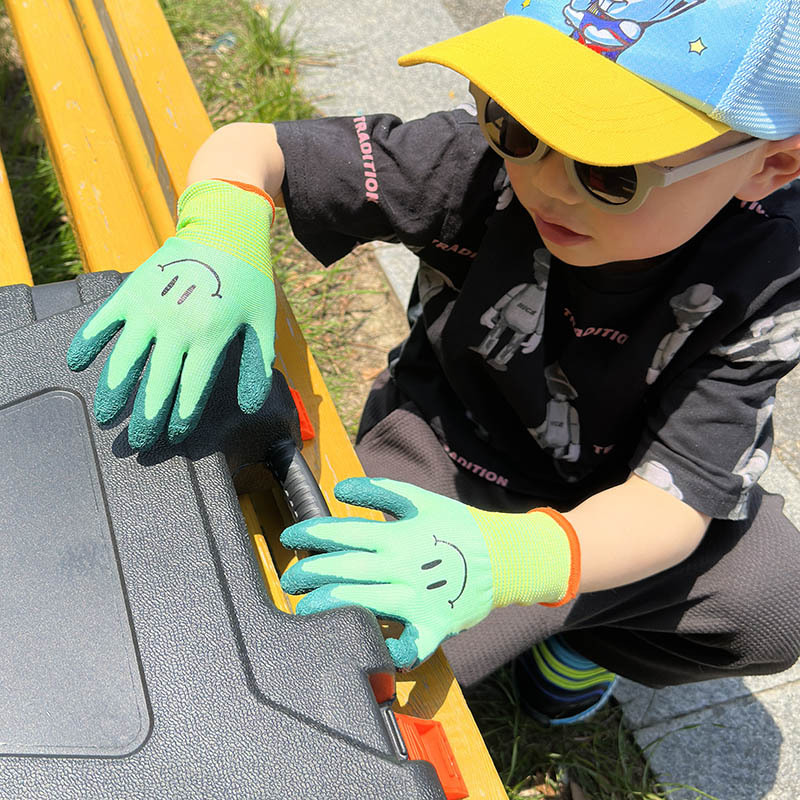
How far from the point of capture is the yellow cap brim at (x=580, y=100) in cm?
82

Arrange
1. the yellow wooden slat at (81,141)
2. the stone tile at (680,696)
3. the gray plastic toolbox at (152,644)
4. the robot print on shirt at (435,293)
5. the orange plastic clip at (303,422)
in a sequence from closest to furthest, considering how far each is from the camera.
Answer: the gray plastic toolbox at (152,644), the orange plastic clip at (303,422), the yellow wooden slat at (81,141), the robot print on shirt at (435,293), the stone tile at (680,696)

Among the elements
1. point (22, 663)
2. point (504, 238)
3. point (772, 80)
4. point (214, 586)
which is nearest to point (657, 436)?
point (504, 238)

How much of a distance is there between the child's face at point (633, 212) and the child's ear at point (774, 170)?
0.04 ft

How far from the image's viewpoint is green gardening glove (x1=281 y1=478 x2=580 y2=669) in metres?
0.79

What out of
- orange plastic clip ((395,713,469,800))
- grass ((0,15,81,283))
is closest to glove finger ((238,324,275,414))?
orange plastic clip ((395,713,469,800))

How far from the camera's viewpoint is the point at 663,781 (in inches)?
59.9

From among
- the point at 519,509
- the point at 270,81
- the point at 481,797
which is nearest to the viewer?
the point at 481,797

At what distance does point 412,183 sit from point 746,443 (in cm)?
52

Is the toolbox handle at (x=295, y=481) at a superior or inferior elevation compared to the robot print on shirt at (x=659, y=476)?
superior

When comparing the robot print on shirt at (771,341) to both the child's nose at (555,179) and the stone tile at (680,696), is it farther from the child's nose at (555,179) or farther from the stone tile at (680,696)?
the stone tile at (680,696)

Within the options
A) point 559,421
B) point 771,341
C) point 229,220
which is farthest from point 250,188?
point 771,341

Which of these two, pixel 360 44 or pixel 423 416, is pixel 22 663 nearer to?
pixel 423 416

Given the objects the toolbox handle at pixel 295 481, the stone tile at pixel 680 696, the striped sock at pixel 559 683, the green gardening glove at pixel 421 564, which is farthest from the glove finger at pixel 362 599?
the stone tile at pixel 680 696

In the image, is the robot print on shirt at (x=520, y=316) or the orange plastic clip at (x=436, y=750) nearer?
the orange plastic clip at (x=436, y=750)
